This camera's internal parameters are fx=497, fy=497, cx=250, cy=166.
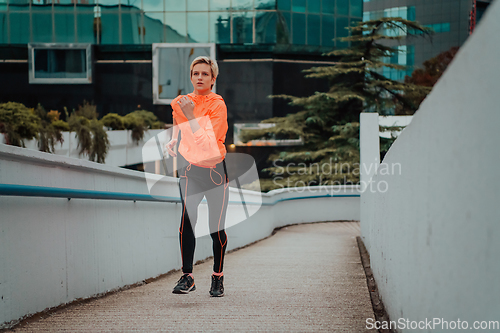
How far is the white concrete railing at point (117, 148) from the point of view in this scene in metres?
14.8

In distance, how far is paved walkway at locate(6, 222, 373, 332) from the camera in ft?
9.43

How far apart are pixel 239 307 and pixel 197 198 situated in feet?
2.74

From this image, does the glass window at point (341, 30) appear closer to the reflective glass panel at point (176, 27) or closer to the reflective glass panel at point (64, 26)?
the reflective glass panel at point (176, 27)

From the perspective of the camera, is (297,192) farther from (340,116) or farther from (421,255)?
(421,255)

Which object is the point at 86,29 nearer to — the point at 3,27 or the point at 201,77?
the point at 3,27

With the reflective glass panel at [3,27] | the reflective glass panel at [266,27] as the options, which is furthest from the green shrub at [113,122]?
the reflective glass panel at [3,27]

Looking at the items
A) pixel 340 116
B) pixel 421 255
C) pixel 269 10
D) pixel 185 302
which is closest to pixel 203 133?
pixel 185 302

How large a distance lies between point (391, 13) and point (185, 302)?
185 feet

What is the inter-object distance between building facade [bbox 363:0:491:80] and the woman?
51.6 meters

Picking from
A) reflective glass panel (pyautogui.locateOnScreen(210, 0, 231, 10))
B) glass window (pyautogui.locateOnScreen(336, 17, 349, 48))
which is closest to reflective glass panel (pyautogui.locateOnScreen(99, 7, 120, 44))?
reflective glass panel (pyautogui.locateOnScreen(210, 0, 231, 10))

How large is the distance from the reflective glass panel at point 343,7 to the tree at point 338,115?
239 cm

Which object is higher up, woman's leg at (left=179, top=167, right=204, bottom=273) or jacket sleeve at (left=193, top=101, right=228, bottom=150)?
jacket sleeve at (left=193, top=101, right=228, bottom=150)

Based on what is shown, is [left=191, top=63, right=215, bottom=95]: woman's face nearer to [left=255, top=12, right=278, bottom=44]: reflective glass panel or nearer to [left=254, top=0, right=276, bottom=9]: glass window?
[left=255, top=12, right=278, bottom=44]: reflective glass panel

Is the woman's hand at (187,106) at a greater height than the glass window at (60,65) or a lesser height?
lesser
